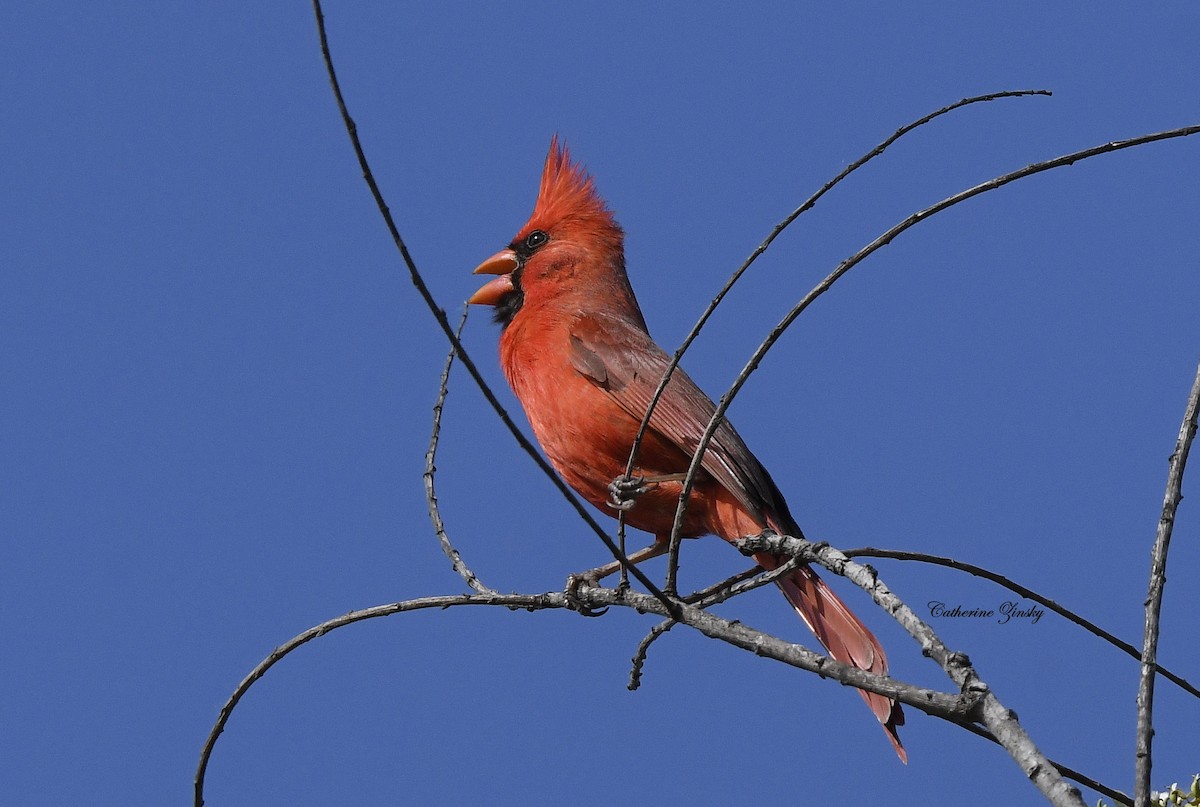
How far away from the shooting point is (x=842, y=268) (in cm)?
224

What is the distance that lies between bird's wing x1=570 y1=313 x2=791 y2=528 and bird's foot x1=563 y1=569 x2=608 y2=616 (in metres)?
0.47

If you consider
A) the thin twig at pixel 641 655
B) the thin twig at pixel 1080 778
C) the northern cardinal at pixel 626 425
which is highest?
the northern cardinal at pixel 626 425

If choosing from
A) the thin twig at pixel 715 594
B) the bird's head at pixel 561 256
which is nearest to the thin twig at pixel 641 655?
the thin twig at pixel 715 594

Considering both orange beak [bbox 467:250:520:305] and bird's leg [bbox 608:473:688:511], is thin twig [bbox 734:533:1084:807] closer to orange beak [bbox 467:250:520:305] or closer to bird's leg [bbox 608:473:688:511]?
bird's leg [bbox 608:473:688:511]

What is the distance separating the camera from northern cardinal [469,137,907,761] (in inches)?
157

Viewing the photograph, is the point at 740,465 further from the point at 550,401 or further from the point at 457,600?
the point at 457,600

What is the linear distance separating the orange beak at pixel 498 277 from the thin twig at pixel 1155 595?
→ 3.41 metres

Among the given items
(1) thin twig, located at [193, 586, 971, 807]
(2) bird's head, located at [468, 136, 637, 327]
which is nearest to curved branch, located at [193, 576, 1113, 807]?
(1) thin twig, located at [193, 586, 971, 807]

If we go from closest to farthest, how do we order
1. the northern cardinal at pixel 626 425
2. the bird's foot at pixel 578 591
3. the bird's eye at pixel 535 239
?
1. the bird's foot at pixel 578 591
2. the northern cardinal at pixel 626 425
3. the bird's eye at pixel 535 239

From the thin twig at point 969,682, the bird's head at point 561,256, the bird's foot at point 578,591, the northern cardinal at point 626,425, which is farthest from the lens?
the bird's head at point 561,256

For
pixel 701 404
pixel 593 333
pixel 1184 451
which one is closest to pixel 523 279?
pixel 593 333

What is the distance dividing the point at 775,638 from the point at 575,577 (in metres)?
1.65

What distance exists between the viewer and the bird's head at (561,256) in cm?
514

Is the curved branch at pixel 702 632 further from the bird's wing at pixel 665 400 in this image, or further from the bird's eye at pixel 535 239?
the bird's eye at pixel 535 239
